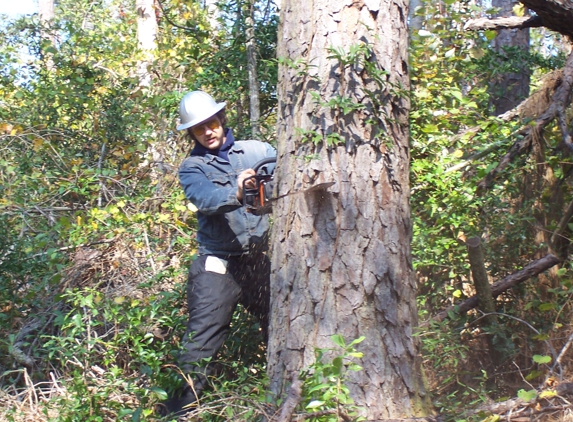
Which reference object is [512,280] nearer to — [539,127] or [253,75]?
[539,127]

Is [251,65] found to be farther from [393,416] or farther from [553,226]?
[393,416]

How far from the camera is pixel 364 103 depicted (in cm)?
320

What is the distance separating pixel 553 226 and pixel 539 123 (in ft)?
2.58

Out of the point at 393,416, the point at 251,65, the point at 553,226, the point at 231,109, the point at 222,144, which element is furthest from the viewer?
the point at 231,109

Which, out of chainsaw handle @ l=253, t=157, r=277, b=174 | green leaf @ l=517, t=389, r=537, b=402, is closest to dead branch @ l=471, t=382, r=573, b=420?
green leaf @ l=517, t=389, r=537, b=402

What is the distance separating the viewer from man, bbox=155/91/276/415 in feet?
13.1

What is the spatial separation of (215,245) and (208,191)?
47cm

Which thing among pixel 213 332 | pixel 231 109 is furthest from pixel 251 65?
pixel 213 332

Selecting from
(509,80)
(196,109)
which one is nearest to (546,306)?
(196,109)

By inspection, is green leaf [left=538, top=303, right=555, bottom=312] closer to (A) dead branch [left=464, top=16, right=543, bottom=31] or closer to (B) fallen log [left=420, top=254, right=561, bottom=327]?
(B) fallen log [left=420, top=254, right=561, bottom=327]

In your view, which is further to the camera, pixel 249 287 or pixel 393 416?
pixel 249 287

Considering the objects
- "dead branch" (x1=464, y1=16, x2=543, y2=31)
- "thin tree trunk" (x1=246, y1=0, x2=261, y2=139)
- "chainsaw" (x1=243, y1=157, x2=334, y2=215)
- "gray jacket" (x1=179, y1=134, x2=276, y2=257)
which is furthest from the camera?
"thin tree trunk" (x1=246, y1=0, x2=261, y2=139)

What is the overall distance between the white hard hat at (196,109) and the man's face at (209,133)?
53mm

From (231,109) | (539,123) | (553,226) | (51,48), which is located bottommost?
(553,226)
